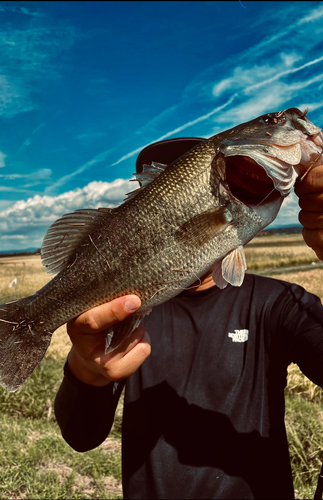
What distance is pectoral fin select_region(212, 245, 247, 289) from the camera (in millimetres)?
2305

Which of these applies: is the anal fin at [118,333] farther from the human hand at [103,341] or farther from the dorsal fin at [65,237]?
the dorsal fin at [65,237]

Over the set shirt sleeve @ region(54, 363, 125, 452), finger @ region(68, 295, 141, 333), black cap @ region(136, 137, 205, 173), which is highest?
black cap @ region(136, 137, 205, 173)

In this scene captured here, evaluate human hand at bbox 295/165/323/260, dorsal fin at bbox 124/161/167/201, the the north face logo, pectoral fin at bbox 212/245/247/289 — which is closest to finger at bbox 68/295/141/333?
pectoral fin at bbox 212/245/247/289

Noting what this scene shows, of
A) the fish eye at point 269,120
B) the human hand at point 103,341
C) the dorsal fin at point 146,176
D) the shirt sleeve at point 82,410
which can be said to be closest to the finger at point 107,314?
the human hand at point 103,341

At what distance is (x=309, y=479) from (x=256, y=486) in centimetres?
227

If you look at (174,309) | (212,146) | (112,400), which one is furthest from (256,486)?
(212,146)

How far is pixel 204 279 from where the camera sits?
390 centimetres

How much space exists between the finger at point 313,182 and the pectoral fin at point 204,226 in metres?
0.51

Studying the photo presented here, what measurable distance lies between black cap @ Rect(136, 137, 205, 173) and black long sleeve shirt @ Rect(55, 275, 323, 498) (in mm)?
1812

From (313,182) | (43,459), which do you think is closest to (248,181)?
(313,182)

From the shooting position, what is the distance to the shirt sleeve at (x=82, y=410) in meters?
3.10

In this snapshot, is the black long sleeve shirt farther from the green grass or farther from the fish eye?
the fish eye

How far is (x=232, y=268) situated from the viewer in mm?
2336

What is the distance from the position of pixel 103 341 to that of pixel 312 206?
1.76 m
